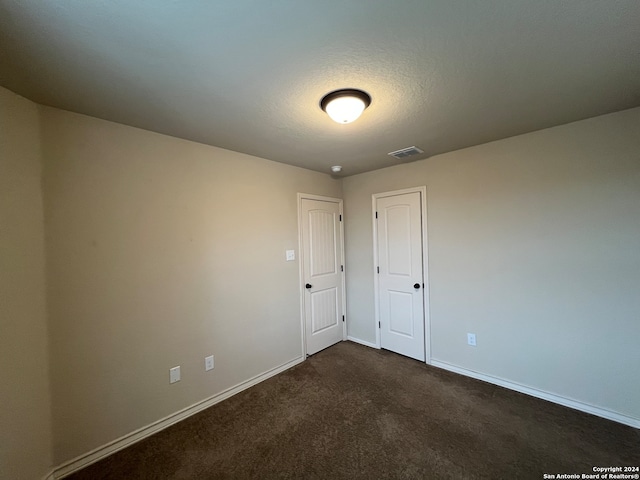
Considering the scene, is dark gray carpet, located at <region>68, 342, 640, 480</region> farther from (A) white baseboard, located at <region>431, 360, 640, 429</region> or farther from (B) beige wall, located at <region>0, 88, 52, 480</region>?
(B) beige wall, located at <region>0, 88, 52, 480</region>

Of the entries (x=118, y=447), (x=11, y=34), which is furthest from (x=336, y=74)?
(x=118, y=447)

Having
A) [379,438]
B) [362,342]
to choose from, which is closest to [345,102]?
[379,438]

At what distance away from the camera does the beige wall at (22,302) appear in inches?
53.4

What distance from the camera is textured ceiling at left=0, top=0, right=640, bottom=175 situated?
3.36ft

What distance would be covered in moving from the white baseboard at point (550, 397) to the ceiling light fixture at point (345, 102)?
2.87 meters

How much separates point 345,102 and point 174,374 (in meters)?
2.53

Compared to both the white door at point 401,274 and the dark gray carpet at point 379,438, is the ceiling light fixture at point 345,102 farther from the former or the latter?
the dark gray carpet at point 379,438

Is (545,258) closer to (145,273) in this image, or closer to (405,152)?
(405,152)

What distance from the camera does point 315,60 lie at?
4.26 feet

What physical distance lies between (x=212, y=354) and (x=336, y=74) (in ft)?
8.25

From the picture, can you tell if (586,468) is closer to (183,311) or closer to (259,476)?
(259,476)

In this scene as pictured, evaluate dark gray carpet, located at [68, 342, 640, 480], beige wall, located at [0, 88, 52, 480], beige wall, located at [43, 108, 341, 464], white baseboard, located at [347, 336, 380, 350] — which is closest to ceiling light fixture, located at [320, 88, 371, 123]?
beige wall, located at [43, 108, 341, 464]

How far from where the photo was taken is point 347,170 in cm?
343

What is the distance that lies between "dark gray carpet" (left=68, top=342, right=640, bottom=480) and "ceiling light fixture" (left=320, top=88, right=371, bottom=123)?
2341 millimetres
